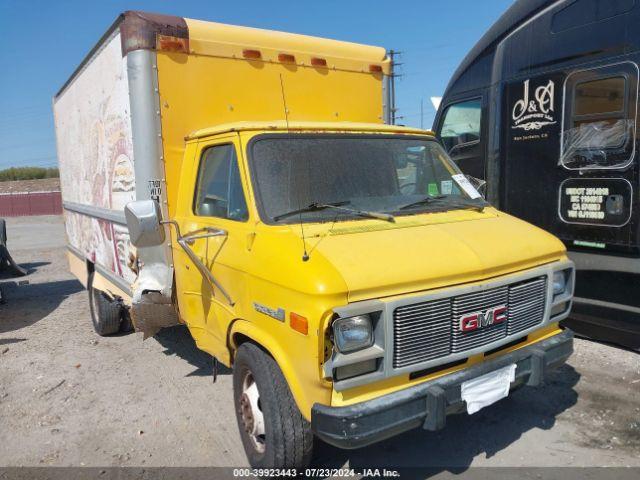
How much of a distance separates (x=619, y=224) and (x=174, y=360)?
446cm

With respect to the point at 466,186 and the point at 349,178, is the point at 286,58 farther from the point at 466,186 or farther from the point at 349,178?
the point at 466,186

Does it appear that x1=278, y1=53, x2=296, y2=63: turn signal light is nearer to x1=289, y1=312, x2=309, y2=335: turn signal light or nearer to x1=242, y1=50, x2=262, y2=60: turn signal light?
x1=242, y1=50, x2=262, y2=60: turn signal light

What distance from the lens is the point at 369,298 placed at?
8.50 ft

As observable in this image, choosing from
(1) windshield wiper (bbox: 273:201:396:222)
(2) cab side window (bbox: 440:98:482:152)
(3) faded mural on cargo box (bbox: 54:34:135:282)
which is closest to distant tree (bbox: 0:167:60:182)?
(3) faded mural on cargo box (bbox: 54:34:135:282)

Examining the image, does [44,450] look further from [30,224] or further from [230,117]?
[30,224]

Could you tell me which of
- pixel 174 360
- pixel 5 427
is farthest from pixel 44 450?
pixel 174 360

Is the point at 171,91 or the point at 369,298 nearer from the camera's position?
the point at 369,298

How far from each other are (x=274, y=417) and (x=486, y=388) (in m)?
1.21

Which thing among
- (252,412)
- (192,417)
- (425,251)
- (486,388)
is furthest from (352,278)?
(192,417)

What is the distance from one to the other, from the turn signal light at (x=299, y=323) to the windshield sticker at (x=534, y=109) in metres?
3.85

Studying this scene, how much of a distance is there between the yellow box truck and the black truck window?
171cm

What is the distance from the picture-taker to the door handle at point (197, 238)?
11.1 feet

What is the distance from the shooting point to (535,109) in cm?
536

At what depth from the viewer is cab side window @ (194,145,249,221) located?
135 inches
